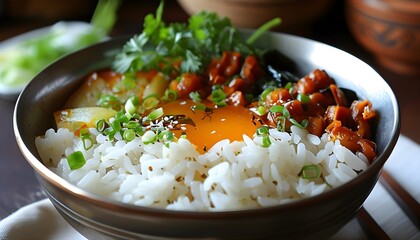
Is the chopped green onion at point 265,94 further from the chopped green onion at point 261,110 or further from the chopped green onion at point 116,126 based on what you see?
the chopped green onion at point 116,126

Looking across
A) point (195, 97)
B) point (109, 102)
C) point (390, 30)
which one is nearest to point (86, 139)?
point (109, 102)

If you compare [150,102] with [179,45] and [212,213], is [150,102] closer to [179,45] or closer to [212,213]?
[179,45]

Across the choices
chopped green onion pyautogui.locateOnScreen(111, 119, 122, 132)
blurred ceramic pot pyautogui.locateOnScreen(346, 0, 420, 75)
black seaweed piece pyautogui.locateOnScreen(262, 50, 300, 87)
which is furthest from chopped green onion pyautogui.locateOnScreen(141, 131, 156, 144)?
blurred ceramic pot pyautogui.locateOnScreen(346, 0, 420, 75)

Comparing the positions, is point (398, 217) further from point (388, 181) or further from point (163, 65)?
point (163, 65)

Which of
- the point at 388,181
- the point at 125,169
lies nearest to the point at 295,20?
the point at 388,181

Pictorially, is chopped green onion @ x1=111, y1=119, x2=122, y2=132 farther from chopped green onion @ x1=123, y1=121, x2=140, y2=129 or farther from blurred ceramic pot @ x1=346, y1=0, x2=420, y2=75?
blurred ceramic pot @ x1=346, y1=0, x2=420, y2=75

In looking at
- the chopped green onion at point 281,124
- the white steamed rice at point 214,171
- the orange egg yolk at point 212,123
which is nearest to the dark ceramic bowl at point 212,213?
the white steamed rice at point 214,171
